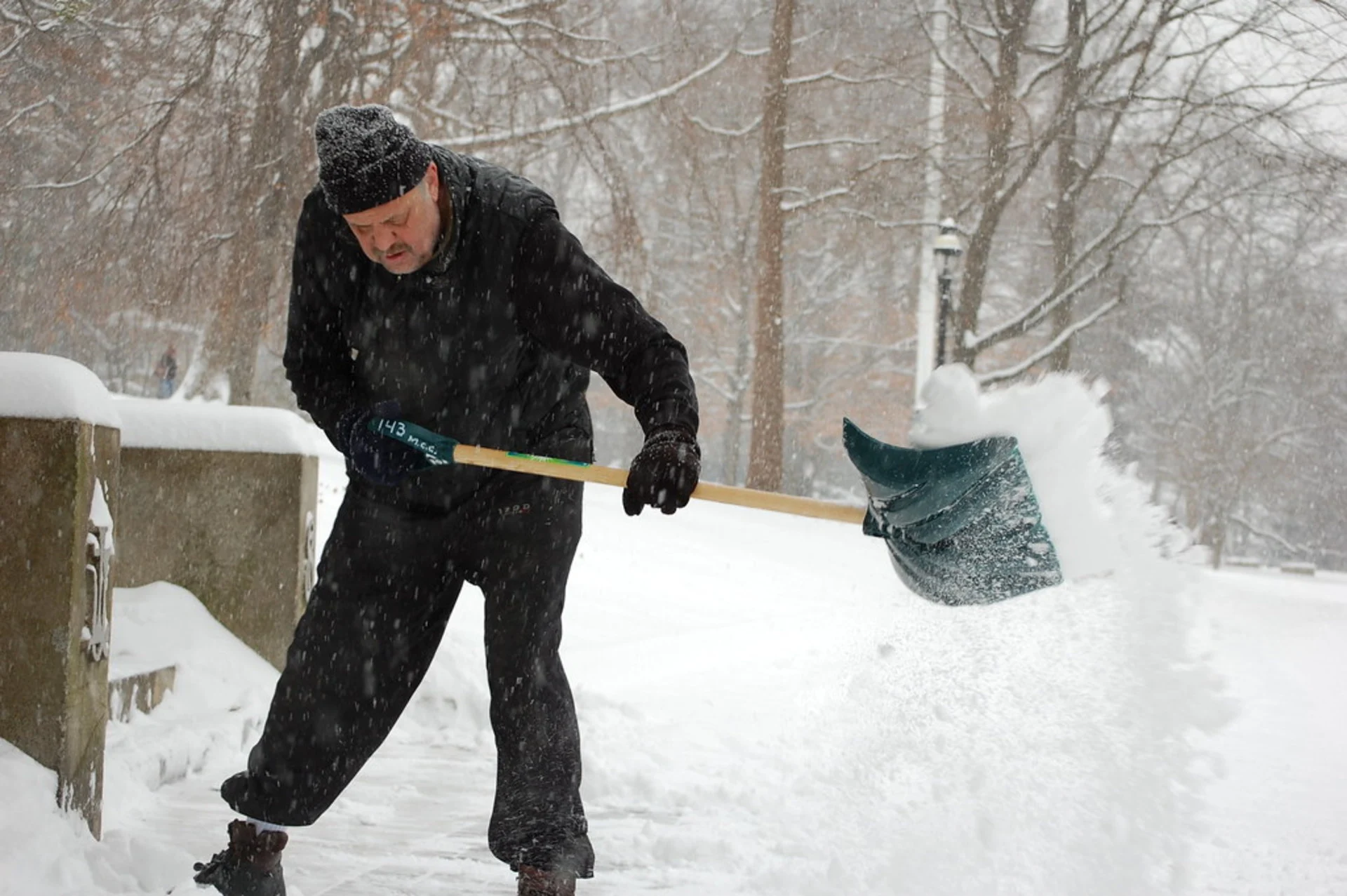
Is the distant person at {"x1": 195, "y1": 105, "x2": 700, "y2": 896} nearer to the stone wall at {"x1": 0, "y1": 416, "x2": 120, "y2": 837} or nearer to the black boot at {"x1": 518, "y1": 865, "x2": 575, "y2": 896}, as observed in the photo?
the black boot at {"x1": 518, "y1": 865, "x2": 575, "y2": 896}

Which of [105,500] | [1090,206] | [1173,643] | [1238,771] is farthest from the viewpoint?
[1090,206]

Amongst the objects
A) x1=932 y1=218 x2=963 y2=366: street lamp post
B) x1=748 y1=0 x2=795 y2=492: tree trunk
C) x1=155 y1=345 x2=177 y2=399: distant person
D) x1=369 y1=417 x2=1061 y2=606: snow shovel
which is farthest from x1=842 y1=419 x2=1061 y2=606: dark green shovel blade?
x1=155 y1=345 x2=177 y2=399: distant person

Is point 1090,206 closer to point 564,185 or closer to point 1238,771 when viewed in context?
point 564,185

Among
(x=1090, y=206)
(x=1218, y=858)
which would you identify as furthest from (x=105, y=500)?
(x=1090, y=206)

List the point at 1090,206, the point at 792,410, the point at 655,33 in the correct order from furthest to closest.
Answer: the point at 792,410
the point at 1090,206
the point at 655,33

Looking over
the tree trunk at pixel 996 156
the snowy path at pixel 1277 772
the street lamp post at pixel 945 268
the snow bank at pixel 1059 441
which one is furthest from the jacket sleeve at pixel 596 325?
the tree trunk at pixel 996 156

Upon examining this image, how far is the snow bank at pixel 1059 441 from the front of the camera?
3.66 m

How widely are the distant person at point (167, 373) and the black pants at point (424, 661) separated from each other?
2098cm

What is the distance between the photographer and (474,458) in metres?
3.14

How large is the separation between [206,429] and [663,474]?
332cm

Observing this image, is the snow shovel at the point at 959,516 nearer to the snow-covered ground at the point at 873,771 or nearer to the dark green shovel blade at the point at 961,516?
the dark green shovel blade at the point at 961,516

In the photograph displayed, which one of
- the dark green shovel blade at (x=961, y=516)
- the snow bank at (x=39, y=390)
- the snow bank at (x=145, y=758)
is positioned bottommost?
the snow bank at (x=145, y=758)

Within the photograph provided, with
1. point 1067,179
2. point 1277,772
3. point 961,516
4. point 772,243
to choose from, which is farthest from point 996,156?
point 961,516

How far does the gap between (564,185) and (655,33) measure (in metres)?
8.67
